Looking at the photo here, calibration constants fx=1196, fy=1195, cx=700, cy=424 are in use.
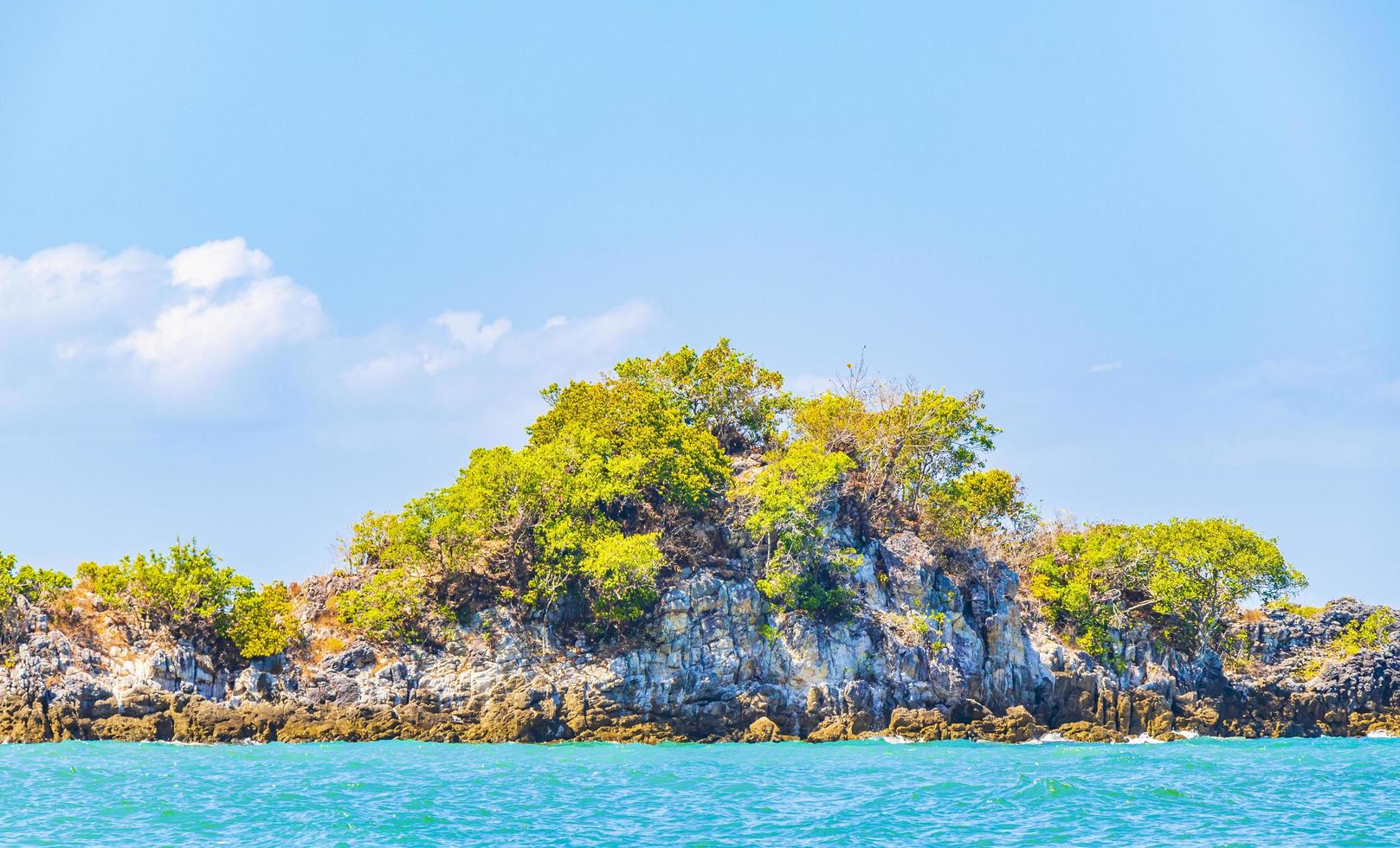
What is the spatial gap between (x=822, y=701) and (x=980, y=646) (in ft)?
26.7

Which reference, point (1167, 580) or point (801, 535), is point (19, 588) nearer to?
point (801, 535)

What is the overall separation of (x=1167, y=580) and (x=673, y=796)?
35.0 metres

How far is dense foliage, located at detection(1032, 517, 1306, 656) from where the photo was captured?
2146 inches

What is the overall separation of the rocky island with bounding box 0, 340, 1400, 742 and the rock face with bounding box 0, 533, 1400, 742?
0.33ft

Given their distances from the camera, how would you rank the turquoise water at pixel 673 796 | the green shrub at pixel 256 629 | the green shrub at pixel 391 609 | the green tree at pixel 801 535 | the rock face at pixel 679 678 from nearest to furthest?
the turquoise water at pixel 673 796 < the rock face at pixel 679 678 < the green shrub at pixel 256 629 < the green shrub at pixel 391 609 < the green tree at pixel 801 535

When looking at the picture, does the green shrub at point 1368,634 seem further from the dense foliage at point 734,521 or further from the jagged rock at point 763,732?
the jagged rock at point 763,732

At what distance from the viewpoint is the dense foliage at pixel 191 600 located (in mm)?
42219

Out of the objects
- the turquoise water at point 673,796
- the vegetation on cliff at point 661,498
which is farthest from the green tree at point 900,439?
the turquoise water at point 673,796

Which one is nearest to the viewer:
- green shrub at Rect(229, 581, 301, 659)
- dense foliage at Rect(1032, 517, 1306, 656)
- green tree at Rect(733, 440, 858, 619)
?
green shrub at Rect(229, 581, 301, 659)

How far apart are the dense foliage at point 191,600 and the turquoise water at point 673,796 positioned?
582cm

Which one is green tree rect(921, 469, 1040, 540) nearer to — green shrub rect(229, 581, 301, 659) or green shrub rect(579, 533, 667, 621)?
green shrub rect(579, 533, 667, 621)

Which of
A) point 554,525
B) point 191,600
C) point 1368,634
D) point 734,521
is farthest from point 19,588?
point 1368,634

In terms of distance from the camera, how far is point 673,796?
1068 inches

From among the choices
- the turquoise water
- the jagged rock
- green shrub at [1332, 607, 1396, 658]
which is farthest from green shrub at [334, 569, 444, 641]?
green shrub at [1332, 607, 1396, 658]
